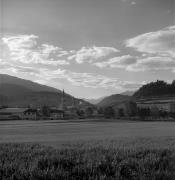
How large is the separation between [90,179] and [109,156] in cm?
257

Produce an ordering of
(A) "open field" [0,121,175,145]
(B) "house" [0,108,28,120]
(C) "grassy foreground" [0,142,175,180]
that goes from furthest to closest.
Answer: (B) "house" [0,108,28,120], (A) "open field" [0,121,175,145], (C) "grassy foreground" [0,142,175,180]

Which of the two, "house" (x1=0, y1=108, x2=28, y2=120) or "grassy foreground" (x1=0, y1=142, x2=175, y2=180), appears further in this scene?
"house" (x1=0, y1=108, x2=28, y2=120)

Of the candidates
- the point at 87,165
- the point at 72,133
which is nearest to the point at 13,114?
the point at 72,133

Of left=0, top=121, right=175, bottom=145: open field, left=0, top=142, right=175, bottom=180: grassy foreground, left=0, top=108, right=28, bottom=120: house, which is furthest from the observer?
left=0, top=108, right=28, bottom=120: house

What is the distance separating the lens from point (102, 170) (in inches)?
389

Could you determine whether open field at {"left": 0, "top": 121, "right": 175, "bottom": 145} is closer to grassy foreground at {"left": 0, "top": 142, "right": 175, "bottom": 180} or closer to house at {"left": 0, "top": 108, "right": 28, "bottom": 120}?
grassy foreground at {"left": 0, "top": 142, "right": 175, "bottom": 180}

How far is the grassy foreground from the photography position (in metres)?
9.20

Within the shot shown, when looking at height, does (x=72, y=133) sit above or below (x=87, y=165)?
below

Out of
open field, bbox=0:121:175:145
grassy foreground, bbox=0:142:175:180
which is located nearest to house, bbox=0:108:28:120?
open field, bbox=0:121:175:145

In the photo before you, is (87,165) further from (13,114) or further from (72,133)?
(13,114)

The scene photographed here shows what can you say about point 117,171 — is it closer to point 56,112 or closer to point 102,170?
point 102,170

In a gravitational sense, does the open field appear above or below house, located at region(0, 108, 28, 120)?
below

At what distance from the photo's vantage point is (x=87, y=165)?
10016mm

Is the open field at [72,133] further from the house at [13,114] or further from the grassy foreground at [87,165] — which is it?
the house at [13,114]
